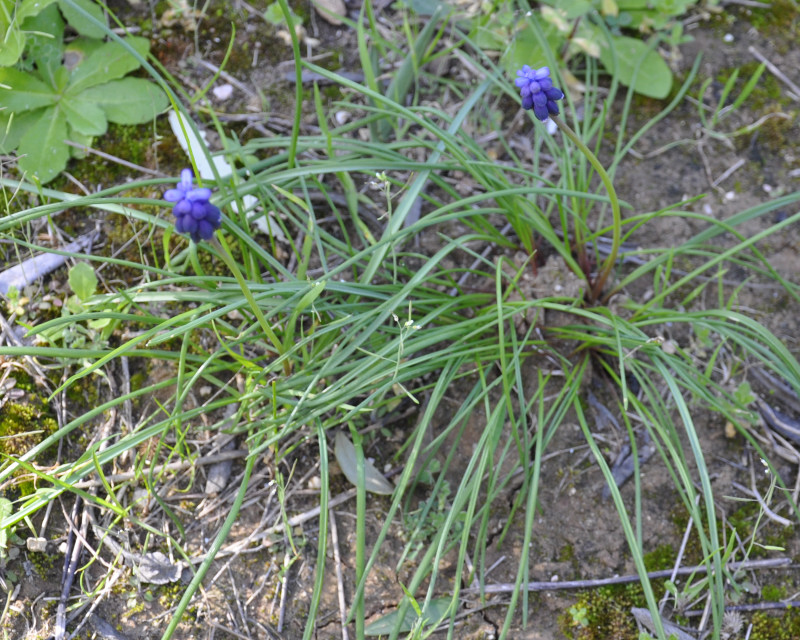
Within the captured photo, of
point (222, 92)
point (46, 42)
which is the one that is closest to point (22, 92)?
point (46, 42)

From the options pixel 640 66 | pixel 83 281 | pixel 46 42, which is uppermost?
pixel 46 42

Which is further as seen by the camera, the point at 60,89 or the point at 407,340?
the point at 60,89

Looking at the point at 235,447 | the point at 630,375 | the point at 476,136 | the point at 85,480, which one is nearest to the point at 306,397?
the point at 235,447

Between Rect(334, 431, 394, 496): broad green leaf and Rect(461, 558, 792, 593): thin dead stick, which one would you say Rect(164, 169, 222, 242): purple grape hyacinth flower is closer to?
Rect(334, 431, 394, 496): broad green leaf

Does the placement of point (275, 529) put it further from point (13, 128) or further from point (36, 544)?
point (13, 128)

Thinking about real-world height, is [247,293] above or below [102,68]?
below

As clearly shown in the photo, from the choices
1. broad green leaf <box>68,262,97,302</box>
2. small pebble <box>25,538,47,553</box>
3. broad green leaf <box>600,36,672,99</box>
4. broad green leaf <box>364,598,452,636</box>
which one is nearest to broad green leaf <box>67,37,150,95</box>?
broad green leaf <box>68,262,97,302</box>

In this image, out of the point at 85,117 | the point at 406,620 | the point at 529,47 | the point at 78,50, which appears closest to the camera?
the point at 406,620

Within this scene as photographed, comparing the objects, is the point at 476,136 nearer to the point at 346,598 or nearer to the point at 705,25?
the point at 705,25
